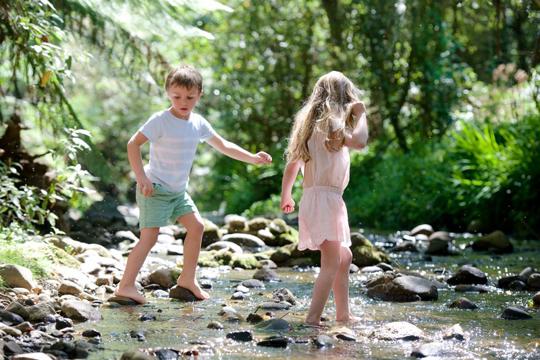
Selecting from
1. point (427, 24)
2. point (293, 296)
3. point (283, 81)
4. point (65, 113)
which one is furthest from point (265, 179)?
point (293, 296)

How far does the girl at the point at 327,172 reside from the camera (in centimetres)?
451

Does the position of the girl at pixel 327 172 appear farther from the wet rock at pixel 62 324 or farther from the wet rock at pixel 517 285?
the wet rock at pixel 517 285

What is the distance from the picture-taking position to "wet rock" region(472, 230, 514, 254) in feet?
26.2

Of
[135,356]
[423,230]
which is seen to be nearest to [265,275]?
[135,356]

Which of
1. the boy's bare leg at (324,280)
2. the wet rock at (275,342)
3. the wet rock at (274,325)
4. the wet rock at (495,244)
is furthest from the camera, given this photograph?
the wet rock at (495,244)

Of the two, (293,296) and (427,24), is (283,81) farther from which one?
(293,296)

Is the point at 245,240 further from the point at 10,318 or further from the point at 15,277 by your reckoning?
the point at 10,318

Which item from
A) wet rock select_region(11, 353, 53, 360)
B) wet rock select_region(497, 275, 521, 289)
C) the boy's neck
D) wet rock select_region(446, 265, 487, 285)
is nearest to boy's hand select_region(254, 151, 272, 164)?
the boy's neck

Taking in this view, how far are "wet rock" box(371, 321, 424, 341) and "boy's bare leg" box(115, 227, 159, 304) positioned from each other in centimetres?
155

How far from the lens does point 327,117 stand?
4516 mm

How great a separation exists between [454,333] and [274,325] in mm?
838

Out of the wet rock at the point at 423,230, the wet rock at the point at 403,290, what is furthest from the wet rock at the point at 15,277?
the wet rock at the point at 423,230

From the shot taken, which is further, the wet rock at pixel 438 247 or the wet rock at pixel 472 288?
the wet rock at pixel 438 247

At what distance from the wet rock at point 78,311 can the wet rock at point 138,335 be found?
0.44m
